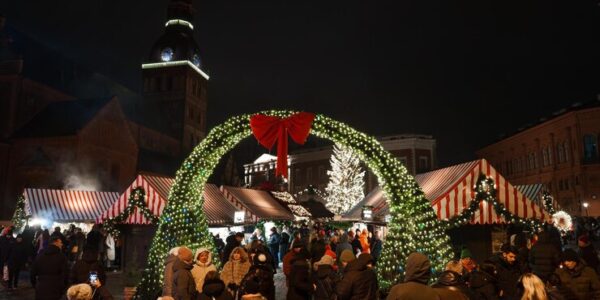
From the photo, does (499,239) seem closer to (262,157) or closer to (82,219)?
(82,219)

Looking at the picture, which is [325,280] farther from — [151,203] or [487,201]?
[151,203]

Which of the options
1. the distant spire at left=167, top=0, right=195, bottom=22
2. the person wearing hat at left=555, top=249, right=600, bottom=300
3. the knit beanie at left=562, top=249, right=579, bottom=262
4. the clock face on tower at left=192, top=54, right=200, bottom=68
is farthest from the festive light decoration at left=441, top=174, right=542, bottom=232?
the distant spire at left=167, top=0, right=195, bottom=22

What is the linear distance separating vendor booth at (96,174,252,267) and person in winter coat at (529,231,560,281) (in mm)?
10596

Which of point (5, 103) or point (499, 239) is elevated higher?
point (5, 103)

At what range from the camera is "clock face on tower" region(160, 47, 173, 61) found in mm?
74375

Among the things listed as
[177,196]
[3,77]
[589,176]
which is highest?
[3,77]

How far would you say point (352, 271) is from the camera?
19.1 feet

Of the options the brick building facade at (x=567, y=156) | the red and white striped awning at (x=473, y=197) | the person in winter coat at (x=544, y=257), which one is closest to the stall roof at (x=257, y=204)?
the red and white striped awning at (x=473, y=197)

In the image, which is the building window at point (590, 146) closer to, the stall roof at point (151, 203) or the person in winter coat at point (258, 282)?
the stall roof at point (151, 203)

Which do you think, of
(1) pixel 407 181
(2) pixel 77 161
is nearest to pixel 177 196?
(1) pixel 407 181

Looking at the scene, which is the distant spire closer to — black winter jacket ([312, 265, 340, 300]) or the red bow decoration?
the red bow decoration

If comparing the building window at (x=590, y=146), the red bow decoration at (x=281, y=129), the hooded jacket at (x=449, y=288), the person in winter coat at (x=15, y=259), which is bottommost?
the person in winter coat at (x=15, y=259)

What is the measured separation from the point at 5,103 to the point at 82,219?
25448 millimetres

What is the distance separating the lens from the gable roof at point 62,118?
40.1m
